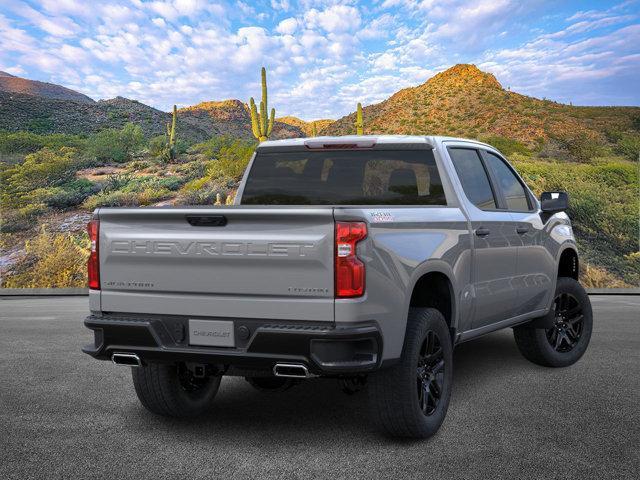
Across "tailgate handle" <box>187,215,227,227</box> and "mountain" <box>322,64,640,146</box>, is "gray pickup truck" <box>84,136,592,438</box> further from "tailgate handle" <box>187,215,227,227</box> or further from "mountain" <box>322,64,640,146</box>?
"mountain" <box>322,64,640,146</box>

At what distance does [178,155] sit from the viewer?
129 ft

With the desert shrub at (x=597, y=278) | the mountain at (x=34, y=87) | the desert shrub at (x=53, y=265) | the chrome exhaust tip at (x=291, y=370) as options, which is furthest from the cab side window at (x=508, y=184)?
the mountain at (x=34, y=87)

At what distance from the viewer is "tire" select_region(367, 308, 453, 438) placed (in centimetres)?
494

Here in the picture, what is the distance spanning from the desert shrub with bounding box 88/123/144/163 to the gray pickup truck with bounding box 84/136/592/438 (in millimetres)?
34700

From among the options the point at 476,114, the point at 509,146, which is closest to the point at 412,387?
the point at 509,146

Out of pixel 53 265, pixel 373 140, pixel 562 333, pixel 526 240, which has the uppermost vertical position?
pixel 373 140

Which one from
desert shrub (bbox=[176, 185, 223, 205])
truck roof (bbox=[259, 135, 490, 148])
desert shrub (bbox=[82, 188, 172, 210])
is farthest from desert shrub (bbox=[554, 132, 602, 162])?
truck roof (bbox=[259, 135, 490, 148])

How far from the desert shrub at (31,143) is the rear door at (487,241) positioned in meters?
37.3

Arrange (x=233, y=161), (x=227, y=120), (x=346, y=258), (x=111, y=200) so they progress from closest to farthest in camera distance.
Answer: (x=346, y=258)
(x=111, y=200)
(x=233, y=161)
(x=227, y=120)

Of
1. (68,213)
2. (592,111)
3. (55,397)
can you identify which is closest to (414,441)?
(55,397)

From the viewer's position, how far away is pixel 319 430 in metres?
5.50

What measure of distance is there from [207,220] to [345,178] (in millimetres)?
1876

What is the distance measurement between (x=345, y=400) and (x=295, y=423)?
81 cm

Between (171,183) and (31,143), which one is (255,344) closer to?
(171,183)
